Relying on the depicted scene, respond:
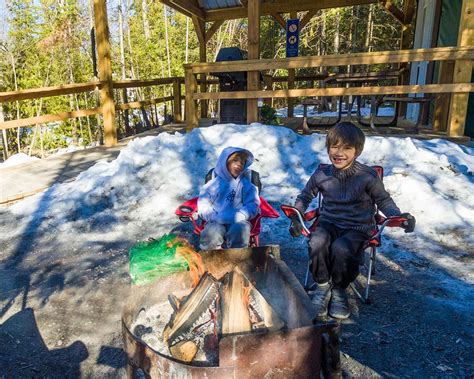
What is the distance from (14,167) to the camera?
6637mm

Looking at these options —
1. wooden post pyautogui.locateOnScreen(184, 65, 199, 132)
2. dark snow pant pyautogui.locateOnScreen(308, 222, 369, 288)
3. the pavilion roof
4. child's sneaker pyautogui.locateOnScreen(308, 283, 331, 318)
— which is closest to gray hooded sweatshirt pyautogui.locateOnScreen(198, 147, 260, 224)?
dark snow pant pyautogui.locateOnScreen(308, 222, 369, 288)

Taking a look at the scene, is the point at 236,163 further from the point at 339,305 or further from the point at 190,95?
the point at 190,95

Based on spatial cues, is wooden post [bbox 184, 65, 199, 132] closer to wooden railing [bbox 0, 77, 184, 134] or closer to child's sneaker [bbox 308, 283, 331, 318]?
wooden railing [bbox 0, 77, 184, 134]

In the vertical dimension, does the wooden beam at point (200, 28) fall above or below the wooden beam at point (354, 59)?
above

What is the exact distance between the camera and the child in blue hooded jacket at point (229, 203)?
9.57ft

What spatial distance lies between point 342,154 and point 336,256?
2.28 ft

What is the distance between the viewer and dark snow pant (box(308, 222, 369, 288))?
2.46 m

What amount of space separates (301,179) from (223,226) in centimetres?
237

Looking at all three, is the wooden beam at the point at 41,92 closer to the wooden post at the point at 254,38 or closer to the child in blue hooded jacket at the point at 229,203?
the wooden post at the point at 254,38

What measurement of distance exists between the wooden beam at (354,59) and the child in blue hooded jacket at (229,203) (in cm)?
405

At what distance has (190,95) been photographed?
7582 millimetres

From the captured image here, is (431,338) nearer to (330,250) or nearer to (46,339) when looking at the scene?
(330,250)

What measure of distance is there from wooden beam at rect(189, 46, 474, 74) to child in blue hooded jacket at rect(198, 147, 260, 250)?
4048 millimetres

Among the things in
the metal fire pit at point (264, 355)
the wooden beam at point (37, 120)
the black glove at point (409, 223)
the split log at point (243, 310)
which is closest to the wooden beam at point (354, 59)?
the wooden beam at point (37, 120)
